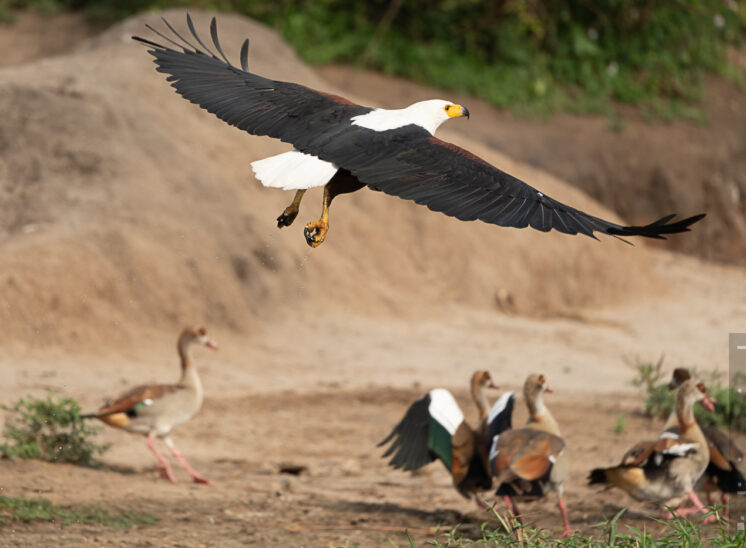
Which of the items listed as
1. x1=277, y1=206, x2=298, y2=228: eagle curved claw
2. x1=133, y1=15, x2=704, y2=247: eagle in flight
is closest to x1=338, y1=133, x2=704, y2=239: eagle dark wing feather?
Result: x1=133, y1=15, x2=704, y2=247: eagle in flight

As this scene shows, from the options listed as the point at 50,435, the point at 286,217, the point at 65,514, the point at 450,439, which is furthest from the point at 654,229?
the point at 50,435

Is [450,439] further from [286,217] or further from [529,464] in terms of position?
[286,217]

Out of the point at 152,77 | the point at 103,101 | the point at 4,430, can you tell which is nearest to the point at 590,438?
the point at 4,430

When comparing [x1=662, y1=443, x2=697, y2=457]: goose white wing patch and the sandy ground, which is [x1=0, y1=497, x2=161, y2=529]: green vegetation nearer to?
the sandy ground

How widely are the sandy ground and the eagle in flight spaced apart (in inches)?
90.8

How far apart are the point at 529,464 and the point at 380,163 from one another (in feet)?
8.17

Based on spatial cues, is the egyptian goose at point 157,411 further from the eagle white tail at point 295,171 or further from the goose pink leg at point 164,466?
the eagle white tail at point 295,171

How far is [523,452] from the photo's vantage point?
5855 millimetres

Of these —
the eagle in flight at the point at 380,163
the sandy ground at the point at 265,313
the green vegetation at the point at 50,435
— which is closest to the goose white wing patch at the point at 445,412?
the sandy ground at the point at 265,313

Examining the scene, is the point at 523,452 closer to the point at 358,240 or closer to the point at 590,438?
the point at 590,438

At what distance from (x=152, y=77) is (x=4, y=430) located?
679 centimetres

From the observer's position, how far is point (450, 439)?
6.34 meters

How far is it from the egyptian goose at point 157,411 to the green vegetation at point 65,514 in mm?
973

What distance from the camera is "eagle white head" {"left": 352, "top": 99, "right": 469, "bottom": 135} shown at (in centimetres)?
423
